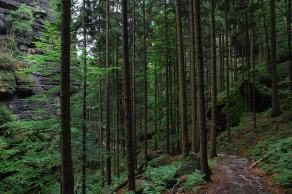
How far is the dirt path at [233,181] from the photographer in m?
9.44

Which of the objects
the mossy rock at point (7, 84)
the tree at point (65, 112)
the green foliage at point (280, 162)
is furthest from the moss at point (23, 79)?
the tree at point (65, 112)

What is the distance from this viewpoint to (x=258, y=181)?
35.1ft

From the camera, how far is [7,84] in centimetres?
2327

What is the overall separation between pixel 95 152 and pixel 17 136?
7.60 metres

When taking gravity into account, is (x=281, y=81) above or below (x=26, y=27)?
below

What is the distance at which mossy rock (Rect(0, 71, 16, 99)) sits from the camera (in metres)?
22.8

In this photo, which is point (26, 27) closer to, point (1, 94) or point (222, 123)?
point (1, 94)

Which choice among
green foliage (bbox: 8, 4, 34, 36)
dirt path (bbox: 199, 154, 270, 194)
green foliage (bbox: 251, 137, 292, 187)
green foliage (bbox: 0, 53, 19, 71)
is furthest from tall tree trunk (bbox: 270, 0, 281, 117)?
green foliage (bbox: 8, 4, 34, 36)

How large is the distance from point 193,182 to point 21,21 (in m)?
25.9

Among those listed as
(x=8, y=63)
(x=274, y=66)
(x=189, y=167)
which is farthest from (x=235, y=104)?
(x=8, y=63)

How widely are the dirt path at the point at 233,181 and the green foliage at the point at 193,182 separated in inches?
10.0

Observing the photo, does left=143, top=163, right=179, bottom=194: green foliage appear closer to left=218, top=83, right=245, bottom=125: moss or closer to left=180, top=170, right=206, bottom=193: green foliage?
left=180, top=170, right=206, bottom=193: green foliage

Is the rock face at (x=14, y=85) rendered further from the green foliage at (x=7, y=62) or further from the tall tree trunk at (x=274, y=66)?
the tall tree trunk at (x=274, y=66)

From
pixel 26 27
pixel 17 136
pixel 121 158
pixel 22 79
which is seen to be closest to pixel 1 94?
pixel 22 79
